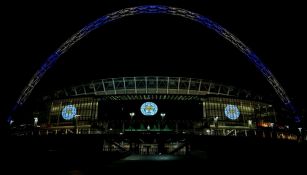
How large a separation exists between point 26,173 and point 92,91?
171 feet

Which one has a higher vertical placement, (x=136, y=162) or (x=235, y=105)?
(x=235, y=105)

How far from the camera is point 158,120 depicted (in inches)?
2170

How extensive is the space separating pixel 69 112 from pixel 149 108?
22.0 metres

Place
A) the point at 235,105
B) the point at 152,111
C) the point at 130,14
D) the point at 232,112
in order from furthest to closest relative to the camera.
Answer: the point at 235,105 → the point at 232,112 → the point at 152,111 → the point at 130,14

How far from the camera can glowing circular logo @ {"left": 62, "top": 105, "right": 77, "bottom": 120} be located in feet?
200

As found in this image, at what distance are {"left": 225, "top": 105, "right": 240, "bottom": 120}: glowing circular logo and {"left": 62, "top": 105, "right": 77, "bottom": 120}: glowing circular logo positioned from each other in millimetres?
39931

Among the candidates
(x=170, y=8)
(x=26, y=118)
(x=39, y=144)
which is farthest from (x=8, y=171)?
(x=26, y=118)

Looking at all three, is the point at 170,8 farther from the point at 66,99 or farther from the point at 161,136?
the point at 66,99

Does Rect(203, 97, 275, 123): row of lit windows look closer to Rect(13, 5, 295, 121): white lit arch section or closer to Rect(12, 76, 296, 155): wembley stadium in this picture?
Rect(12, 76, 296, 155): wembley stadium

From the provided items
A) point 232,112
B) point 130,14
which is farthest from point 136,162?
point 232,112

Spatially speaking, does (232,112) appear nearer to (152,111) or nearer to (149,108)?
(152,111)

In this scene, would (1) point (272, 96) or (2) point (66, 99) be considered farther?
(1) point (272, 96)

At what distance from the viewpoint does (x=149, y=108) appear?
56.3 m

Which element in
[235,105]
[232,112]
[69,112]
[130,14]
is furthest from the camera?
[235,105]
